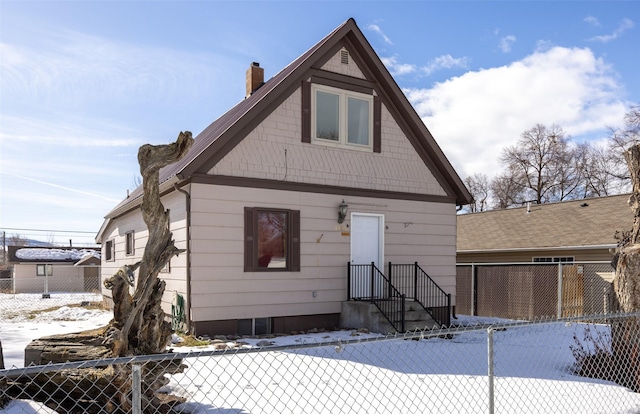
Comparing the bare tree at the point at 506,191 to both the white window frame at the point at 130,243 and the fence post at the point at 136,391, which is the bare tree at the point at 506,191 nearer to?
the white window frame at the point at 130,243

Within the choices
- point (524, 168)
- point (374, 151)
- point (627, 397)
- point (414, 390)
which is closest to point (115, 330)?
point (414, 390)

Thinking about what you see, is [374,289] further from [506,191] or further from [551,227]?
[506,191]

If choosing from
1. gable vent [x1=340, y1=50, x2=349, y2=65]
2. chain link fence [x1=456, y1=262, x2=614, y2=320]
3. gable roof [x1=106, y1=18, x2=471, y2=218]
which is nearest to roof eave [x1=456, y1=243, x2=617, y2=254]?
chain link fence [x1=456, y1=262, x2=614, y2=320]

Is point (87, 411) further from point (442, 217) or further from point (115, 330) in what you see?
point (442, 217)

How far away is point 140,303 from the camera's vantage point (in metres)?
4.52

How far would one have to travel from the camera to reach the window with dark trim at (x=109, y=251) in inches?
685

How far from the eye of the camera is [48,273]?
104ft

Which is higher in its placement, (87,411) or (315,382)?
(87,411)

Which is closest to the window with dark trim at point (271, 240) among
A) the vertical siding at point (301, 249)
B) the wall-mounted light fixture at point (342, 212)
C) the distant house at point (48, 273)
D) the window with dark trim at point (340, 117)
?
the vertical siding at point (301, 249)

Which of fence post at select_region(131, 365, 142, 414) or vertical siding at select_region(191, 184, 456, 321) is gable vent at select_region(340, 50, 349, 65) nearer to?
vertical siding at select_region(191, 184, 456, 321)

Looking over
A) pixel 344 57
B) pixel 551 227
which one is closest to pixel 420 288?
pixel 344 57

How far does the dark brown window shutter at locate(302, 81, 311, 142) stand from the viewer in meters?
10.9

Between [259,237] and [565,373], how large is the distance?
5978 millimetres

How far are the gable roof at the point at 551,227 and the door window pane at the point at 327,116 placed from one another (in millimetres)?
9114
